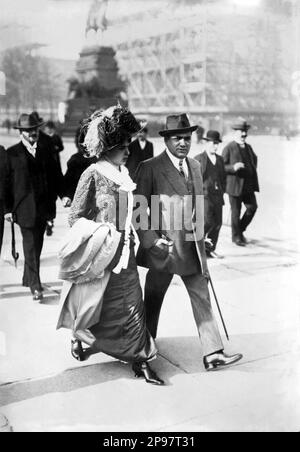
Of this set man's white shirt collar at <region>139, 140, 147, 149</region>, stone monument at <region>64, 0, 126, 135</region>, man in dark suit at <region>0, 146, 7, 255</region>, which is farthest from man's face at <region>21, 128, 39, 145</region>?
man's white shirt collar at <region>139, 140, 147, 149</region>

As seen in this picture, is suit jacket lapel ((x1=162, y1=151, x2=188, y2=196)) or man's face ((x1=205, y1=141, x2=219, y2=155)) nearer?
suit jacket lapel ((x1=162, y1=151, x2=188, y2=196))

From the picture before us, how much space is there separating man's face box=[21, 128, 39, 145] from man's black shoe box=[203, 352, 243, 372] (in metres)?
2.40

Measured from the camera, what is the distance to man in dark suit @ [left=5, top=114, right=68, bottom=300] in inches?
199

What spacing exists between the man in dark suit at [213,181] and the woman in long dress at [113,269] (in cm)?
247

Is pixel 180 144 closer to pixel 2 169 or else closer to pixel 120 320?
pixel 120 320

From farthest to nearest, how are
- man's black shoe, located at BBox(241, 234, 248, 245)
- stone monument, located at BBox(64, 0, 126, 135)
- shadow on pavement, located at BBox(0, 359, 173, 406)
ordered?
man's black shoe, located at BBox(241, 234, 248, 245) → stone monument, located at BBox(64, 0, 126, 135) → shadow on pavement, located at BBox(0, 359, 173, 406)

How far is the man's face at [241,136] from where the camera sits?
22.2 ft

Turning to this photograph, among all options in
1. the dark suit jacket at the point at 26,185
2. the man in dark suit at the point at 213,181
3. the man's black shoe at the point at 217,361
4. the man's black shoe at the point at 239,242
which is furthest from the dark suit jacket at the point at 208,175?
the man's black shoe at the point at 217,361

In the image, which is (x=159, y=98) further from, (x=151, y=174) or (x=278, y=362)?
(x=278, y=362)

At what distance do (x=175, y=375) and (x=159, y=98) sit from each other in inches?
103

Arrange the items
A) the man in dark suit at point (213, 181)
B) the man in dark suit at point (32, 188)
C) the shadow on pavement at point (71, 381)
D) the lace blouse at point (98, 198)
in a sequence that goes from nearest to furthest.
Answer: the shadow on pavement at point (71, 381), the lace blouse at point (98, 198), the man in dark suit at point (32, 188), the man in dark suit at point (213, 181)

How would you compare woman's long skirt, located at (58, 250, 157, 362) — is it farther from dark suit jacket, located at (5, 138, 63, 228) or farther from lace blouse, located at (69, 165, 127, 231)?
dark suit jacket, located at (5, 138, 63, 228)

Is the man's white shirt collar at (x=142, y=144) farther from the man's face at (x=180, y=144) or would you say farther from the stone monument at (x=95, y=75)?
the man's face at (x=180, y=144)

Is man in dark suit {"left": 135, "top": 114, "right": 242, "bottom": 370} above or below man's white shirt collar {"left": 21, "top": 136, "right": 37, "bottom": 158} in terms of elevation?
below
